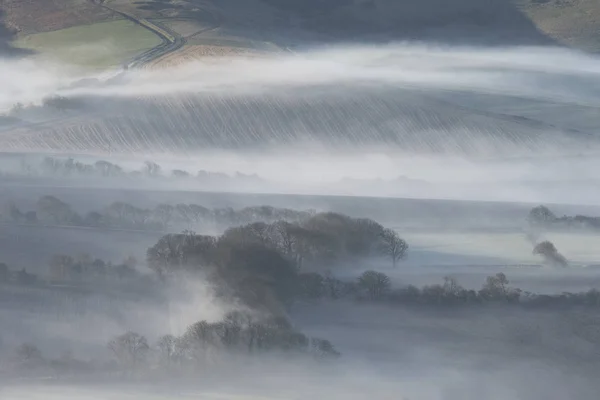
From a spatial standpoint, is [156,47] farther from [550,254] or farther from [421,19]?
[550,254]

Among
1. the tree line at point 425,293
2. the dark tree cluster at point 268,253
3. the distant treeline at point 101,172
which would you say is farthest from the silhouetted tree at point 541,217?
the distant treeline at point 101,172

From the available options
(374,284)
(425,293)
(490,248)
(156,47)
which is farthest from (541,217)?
(156,47)

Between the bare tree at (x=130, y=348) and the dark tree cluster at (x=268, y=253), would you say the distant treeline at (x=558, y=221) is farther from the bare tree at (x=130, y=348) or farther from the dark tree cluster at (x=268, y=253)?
the bare tree at (x=130, y=348)

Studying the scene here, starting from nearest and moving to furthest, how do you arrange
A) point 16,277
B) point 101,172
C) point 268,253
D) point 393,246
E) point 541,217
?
point 16,277
point 268,253
point 393,246
point 541,217
point 101,172

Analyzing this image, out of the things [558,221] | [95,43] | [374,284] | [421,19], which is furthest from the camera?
[421,19]

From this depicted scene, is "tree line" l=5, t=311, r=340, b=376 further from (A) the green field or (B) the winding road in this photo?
(A) the green field

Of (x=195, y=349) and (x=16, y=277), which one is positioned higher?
(x=16, y=277)
